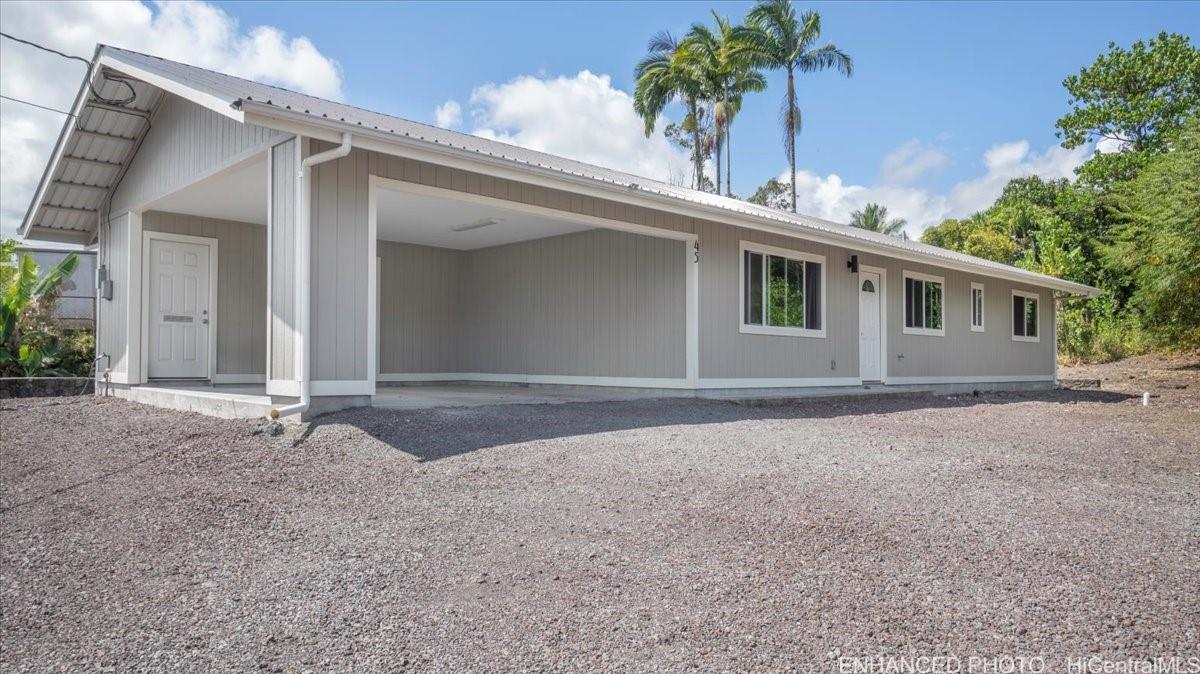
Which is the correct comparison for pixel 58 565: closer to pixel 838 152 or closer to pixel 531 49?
pixel 531 49

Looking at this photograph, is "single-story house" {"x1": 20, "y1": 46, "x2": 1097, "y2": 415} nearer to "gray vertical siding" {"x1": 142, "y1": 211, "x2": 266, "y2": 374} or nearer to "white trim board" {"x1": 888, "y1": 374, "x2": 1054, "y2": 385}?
"gray vertical siding" {"x1": 142, "y1": 211, "x2": 266, "y2": 374}

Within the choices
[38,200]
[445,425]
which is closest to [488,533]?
[445,425]

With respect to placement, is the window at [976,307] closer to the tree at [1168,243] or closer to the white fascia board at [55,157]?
the tree at [1168,243]

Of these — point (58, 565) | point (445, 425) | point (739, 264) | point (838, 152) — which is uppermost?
point (838, 152)

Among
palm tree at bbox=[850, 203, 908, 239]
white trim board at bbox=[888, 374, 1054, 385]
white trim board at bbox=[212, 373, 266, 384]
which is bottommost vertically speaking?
white trim board at bbox=[888, 374, 1054, 385]

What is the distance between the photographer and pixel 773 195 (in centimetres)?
3519

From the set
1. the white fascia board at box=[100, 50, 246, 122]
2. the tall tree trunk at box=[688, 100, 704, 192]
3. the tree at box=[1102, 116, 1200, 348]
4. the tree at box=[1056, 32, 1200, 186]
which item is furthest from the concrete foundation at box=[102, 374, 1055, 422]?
the tree at box=[1056, 32, 1200, 186]

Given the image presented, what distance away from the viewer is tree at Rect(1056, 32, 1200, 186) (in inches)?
1012

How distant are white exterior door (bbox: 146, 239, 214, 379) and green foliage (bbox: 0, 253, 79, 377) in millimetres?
3353

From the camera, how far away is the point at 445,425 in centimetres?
691

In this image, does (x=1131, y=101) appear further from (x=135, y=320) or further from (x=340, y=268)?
(x=135, y=320)

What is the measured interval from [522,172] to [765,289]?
5.11 m

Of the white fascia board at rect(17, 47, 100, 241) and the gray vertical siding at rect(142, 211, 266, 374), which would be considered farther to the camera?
the gray vertical siding at rect(142, 211, 266, 374)

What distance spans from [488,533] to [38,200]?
32.2ft
